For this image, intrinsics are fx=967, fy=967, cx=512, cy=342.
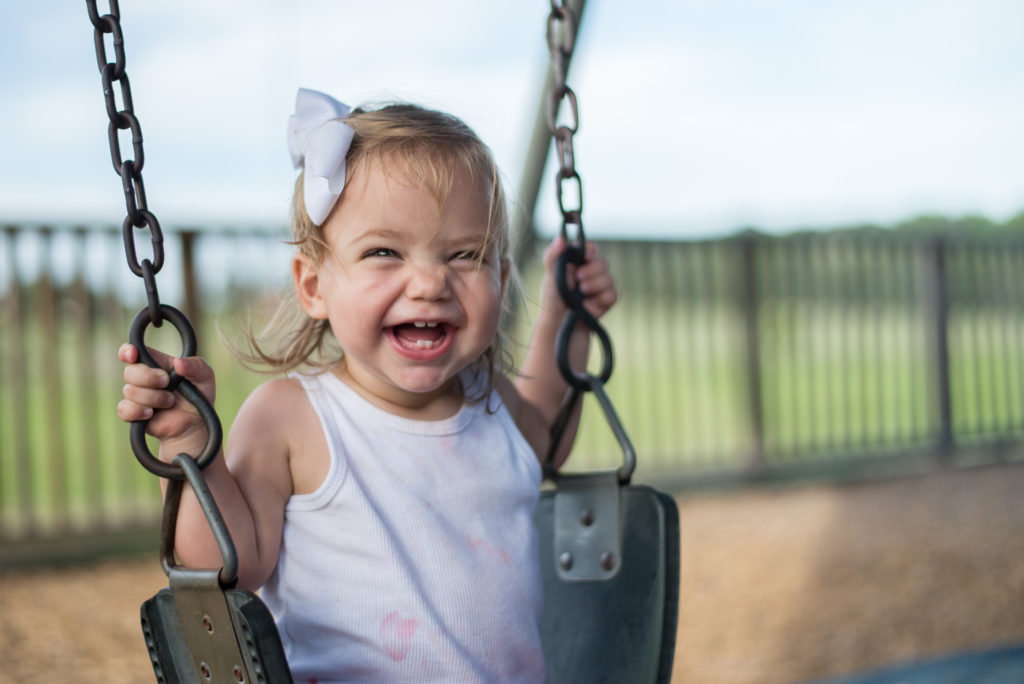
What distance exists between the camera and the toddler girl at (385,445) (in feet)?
3.28

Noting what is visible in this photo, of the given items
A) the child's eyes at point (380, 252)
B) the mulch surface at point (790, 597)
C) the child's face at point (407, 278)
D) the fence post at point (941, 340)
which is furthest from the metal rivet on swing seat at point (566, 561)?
the fence post at point (941, 340)

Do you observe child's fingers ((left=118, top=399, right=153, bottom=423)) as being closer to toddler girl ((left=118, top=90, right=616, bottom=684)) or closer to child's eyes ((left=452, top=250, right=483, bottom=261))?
toddler girl ((left=118, top=90, right=616, bottom=684))

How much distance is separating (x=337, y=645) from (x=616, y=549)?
36cm

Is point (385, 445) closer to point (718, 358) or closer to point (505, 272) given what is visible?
point (505, 272)

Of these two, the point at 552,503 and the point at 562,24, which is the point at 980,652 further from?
the point at 562,24

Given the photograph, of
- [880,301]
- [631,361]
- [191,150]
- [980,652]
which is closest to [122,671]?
[980,652]

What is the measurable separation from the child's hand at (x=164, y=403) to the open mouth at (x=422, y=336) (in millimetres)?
199

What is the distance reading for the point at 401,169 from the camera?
1.02 meters

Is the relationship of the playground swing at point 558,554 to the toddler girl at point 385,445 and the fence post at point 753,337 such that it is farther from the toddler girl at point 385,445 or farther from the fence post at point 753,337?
the fence post at point 753,337

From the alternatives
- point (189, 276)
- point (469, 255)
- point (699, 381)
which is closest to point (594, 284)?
point (469, 255)

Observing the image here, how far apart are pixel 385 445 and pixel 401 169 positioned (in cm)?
31

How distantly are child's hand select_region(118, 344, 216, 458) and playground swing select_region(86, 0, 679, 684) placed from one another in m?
0.01

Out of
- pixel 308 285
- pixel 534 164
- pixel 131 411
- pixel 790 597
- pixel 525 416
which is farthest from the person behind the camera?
pixel 790 597

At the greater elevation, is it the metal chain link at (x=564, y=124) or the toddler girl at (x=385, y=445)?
the metal chain link at (x=564, y=124)
